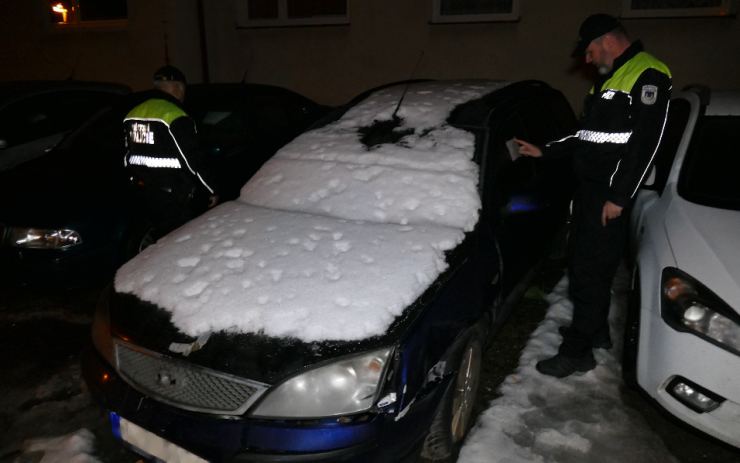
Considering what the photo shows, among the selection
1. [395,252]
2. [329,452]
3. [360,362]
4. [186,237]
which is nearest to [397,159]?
[395,252]

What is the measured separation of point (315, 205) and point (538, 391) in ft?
5.08

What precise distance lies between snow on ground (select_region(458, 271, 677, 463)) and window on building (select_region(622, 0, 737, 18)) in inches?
206

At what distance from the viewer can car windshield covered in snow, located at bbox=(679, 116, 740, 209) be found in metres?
2.61

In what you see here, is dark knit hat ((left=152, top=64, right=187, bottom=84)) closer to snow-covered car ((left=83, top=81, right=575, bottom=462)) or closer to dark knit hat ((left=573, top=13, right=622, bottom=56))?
snow-covered car ((left=83, top=81, right=575, bottom=462))

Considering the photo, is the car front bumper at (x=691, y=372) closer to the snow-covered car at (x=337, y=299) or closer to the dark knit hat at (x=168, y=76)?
the snow-covered car at (x=337, y=299)

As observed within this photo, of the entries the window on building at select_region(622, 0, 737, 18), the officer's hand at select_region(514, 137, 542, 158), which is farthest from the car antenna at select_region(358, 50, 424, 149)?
the window on building at select_region(622, 0, 737, 18)

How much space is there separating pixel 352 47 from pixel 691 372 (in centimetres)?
713

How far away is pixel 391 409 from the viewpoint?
1.78 meters

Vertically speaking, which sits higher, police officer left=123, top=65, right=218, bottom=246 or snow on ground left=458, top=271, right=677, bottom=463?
police officer left=123, top=65, right=218, bottom=246

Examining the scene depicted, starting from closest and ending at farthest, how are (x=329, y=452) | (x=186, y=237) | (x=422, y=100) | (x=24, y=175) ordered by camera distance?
(x=329, y=452) < (x=186, y=237) < (x=422, y=100) < (x=24, y=175)

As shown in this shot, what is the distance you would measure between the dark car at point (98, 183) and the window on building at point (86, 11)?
5834mm

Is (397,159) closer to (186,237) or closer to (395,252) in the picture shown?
(395,252)

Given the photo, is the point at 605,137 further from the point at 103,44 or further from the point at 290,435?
the point at 103,44

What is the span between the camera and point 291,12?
8.61 meters
